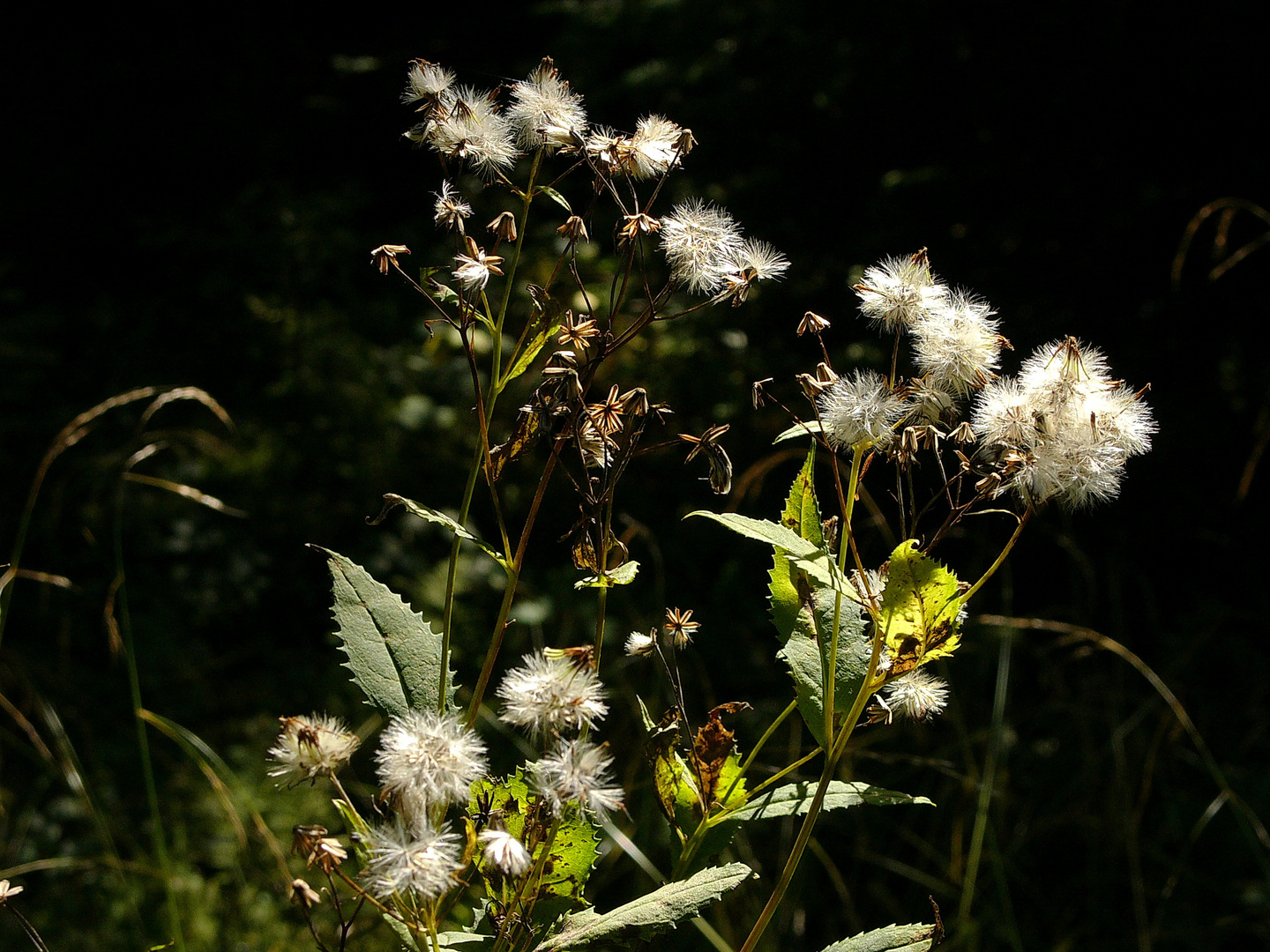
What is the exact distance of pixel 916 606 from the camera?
0.75 meters

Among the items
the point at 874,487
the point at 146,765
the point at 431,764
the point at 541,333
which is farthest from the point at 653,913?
the point at 874,487

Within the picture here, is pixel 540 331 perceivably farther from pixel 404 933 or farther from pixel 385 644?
Result: pixel 404 933

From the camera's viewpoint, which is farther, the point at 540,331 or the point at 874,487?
the point at 874,487

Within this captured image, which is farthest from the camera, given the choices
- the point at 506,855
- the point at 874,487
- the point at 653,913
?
the point at 874,487

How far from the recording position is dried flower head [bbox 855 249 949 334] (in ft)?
2.65

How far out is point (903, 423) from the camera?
2.81ft

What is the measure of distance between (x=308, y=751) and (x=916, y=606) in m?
0.42

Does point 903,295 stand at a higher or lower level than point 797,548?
higher

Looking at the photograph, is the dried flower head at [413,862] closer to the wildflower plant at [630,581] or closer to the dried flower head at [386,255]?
the wildflower plant at [630,581]

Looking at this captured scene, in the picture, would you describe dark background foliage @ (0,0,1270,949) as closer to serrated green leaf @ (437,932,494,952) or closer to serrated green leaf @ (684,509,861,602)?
serrated green leaf @ (437,932,494,952)

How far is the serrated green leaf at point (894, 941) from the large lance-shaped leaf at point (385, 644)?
1.14 feet

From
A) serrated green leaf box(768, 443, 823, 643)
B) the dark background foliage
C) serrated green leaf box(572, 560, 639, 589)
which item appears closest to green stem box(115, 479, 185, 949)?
serrated green leaf box(572, 560, 639, 589)

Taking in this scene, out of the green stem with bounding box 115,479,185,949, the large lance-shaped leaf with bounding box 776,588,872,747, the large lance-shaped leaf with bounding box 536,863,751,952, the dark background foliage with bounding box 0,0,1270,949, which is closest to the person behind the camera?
the large lance-shaped leaf with bounding box 536,863,751,952

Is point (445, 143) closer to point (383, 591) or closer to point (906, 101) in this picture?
point (383, 591)
